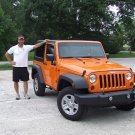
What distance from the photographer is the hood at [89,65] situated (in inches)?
311

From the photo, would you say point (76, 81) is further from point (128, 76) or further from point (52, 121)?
point (128, 76)

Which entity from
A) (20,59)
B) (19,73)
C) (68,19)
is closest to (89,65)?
(20,59)

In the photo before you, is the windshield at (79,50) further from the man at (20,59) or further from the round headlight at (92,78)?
the round headlight at (92,78)

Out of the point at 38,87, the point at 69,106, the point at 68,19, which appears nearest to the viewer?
the point at 69,106

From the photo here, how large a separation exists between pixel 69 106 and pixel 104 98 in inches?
35.3

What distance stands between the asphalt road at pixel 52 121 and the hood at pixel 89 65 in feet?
3.64

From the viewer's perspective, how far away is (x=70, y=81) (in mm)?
7746

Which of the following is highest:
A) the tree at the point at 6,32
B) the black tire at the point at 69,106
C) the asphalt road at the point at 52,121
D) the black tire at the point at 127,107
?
the tree at the point at 6,32

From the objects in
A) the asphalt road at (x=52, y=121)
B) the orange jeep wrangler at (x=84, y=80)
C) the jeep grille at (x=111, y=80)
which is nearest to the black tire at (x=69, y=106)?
the orange jeep wrangler at (x=84, y=80)

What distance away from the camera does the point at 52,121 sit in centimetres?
769

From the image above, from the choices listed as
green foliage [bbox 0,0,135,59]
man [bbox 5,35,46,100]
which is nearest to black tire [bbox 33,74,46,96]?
man [bbox 5,35,46,100]

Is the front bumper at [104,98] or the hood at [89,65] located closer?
the front bumper at [104,98]

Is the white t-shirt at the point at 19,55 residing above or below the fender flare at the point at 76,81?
above

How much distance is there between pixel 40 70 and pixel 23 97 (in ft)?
3.35
